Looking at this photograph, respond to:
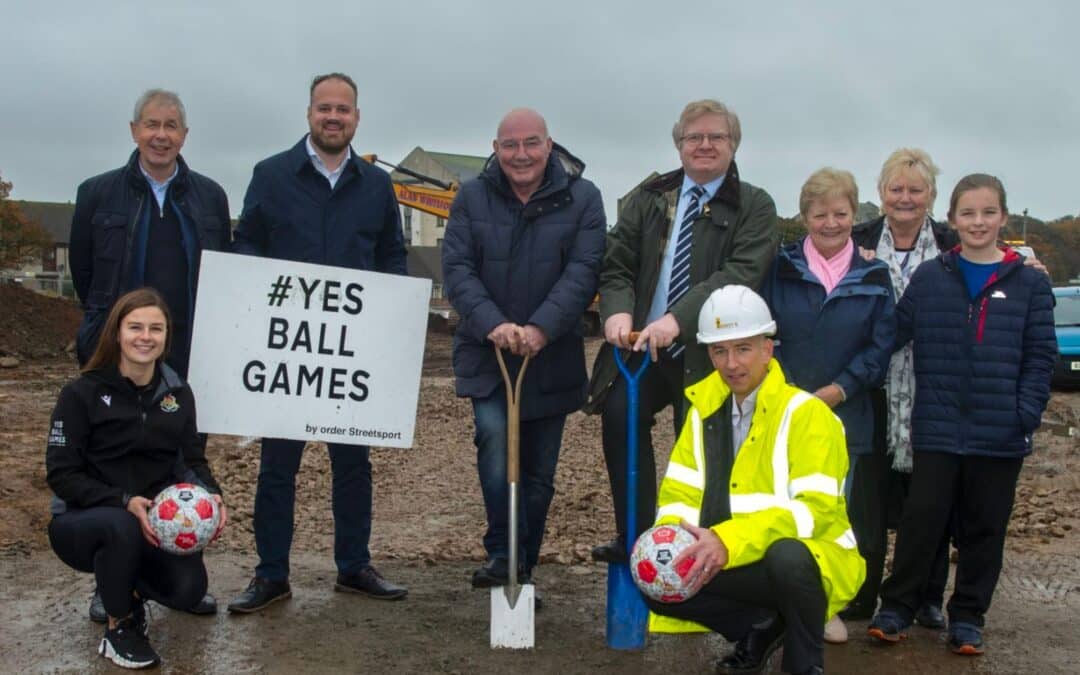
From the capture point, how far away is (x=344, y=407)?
5.89 m

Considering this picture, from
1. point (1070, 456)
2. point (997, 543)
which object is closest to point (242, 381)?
point (997, 543)

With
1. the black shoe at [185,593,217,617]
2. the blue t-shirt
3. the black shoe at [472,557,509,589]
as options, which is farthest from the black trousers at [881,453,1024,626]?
the black shoe at [185,593,217,617]

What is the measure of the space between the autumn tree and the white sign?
48.8 m

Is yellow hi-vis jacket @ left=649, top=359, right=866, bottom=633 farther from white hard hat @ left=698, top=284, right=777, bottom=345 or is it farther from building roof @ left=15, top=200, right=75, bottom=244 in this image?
building roof @ left=15, top=200, right=75, bottom=244

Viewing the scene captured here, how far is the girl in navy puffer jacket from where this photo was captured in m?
5.13

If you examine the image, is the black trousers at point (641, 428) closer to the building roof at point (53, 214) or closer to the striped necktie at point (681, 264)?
the striped necktie at point (681, 264)

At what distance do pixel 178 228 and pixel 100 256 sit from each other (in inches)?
15.3

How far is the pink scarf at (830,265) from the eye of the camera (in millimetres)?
5371

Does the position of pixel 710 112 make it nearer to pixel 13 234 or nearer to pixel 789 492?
pixel 789 492

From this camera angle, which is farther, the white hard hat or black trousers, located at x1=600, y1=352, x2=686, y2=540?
black trousers, located at x1=600, y1=352, x2=686, y2=540

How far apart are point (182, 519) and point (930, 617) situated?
11.5 ft

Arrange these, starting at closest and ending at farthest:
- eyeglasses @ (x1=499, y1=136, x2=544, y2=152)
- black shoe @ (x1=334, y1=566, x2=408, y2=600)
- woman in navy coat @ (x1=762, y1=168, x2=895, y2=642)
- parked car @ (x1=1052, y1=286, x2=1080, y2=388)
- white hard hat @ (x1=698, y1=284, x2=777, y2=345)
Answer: white hard hat @ (x1=698, y1=284, x2=777, y2=345)
woman in navy coat @ (x1=762, y1=168, x2=895, y2=642)
eyeglasses @ (x1=499, y1=136, x2=544, y2=152)
black shoe @ (x1=334, y1=566, x2=408, y2=600)
parked car @ (x1=1052, y1=286, x2=1080, y2=388)

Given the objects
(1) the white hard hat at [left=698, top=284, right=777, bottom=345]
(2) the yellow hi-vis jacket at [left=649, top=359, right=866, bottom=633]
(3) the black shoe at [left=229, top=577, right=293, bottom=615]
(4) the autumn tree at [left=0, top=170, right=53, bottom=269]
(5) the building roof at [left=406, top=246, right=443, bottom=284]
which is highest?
(5) the building roof at [left=406, top=246, right=443, bottom=284]

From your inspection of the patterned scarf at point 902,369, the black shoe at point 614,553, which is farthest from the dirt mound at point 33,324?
the patterned scarf at point 902,369
